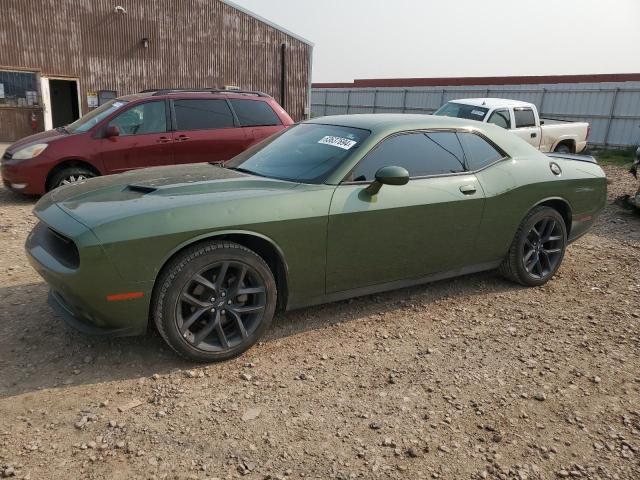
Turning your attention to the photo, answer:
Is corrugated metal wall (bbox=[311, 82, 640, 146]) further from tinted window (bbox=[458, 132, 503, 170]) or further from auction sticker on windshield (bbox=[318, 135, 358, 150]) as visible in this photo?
auction sticker on windshield (bbox=[318, 135, 358, 150])

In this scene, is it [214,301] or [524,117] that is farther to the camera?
[524,117]

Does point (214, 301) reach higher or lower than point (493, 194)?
lower

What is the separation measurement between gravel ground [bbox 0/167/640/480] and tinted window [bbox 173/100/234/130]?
409cm

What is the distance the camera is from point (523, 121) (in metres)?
11.2

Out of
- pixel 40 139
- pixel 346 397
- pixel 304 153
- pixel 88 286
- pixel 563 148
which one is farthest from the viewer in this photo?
pixel 563 148

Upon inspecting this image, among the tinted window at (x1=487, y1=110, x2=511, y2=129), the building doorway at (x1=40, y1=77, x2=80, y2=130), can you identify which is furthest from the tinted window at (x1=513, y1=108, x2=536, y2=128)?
the building doorway at (x1=40, y1=77, x2=80, y2=130)

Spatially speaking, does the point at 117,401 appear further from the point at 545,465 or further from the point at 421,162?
the point at 421,162

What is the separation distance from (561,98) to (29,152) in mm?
18990

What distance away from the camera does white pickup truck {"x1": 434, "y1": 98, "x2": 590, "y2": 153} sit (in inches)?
424

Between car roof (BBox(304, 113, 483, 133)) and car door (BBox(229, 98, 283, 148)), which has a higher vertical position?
car roof (BBox(304, 113, 483, 133))

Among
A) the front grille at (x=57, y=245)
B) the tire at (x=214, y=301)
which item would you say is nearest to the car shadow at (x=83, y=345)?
the tire at (x=214, y=301)

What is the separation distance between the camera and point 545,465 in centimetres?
245

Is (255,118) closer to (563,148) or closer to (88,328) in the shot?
(88,328)

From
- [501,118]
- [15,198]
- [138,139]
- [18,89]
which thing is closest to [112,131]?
[138,139]
